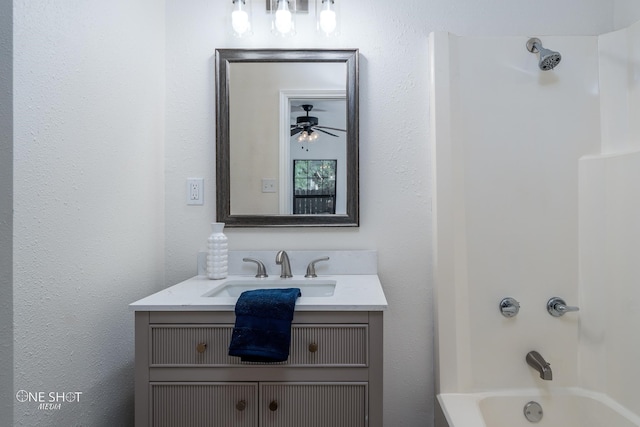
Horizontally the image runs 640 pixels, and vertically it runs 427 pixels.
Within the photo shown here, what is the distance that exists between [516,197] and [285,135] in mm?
1014

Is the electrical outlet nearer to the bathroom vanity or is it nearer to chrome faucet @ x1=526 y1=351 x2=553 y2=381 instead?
the bathroom vanity

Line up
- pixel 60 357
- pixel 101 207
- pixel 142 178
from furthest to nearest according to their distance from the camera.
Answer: pixel 142 178
pixel 101 207
pixel 60 357

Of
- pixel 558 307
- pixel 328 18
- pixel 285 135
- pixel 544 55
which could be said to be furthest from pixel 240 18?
pixel 558 307

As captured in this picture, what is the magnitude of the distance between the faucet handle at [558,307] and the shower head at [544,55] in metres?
0.94

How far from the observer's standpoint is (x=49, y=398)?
1004 mm

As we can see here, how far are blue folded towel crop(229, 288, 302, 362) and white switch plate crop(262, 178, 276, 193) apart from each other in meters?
0.63

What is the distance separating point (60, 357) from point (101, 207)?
462 millimetres

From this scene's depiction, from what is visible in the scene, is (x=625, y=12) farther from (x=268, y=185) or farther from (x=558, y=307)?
(x=268, y=185)

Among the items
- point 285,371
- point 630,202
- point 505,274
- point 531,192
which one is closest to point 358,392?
point 285,371

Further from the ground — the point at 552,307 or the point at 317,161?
the point at 317,161

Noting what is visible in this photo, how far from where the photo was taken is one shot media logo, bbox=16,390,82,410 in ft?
3.03

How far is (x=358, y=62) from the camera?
1.62 m

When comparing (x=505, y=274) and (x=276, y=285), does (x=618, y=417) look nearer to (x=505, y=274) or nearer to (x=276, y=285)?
(x=505, y=274)

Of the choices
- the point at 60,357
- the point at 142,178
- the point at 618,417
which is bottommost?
the point at 618,417
